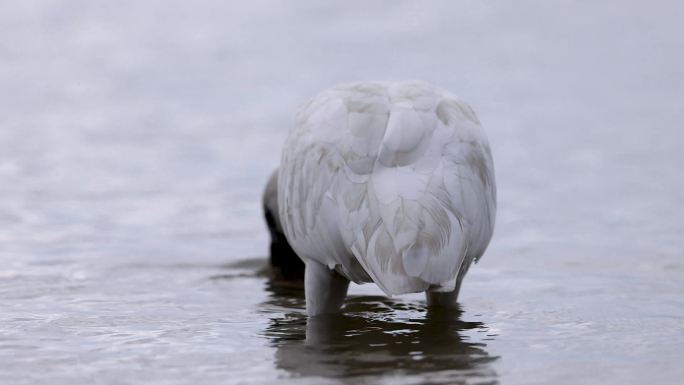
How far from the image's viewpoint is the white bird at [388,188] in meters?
6.69

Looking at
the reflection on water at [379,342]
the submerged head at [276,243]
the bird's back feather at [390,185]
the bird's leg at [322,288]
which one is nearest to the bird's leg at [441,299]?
the reflection on water at [379,342]

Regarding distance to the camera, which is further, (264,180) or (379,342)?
(264,180)

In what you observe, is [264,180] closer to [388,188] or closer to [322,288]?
[322,288]

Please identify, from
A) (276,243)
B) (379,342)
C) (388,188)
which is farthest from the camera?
(276,243)

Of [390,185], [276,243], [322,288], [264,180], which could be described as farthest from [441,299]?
[264,180]

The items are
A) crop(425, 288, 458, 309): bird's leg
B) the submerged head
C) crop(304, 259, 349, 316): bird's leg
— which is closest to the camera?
crop(304, 259, 349, 316): bird's leg

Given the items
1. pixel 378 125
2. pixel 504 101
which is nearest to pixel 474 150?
pixel 378 125

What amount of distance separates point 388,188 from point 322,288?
1.14m

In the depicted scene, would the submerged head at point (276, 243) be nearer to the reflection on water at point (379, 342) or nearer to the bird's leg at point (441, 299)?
the reflection on water at point (379, 342)

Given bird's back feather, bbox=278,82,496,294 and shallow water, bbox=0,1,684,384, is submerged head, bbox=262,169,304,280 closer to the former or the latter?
shallow water, bbox=0,1,684,384

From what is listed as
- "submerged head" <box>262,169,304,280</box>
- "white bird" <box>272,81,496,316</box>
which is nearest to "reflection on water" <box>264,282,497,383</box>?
"white bird" <box>272,81,496,316</box>

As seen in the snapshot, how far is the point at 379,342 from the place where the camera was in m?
7.40

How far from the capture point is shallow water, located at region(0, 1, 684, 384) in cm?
714

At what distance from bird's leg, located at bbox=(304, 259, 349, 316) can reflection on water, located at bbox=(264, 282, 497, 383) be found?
0.07 m
